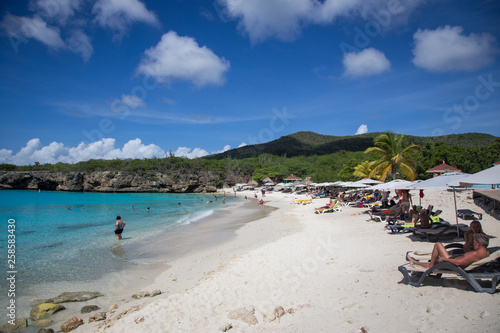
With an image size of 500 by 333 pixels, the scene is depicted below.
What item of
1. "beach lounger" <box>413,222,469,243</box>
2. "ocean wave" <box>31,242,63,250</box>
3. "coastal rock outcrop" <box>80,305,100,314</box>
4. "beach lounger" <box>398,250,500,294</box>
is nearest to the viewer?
"beach lounger" <box>398,250,500,294</box>

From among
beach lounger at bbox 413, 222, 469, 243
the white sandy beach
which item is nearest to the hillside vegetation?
beach lounger at bbox 413, 222, 469, 243

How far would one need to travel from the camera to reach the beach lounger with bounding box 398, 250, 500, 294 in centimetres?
383

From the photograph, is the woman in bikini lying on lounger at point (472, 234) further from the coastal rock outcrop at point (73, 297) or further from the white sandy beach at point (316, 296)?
the coastal rock outcrop at point (73, 297)

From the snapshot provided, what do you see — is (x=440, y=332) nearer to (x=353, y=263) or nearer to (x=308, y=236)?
(x=353, y=263)

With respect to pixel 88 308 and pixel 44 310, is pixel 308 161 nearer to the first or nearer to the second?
pixel 88 308

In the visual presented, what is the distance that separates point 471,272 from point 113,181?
85.4m

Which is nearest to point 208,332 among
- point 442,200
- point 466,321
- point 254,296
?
point 254,296

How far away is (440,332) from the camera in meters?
3.10

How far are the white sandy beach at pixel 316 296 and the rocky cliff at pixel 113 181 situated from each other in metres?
69.7

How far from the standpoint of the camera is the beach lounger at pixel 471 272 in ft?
12.6

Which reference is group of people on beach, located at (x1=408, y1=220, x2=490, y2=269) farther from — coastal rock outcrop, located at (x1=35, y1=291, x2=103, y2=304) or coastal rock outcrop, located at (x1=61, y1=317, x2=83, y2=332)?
coastal rock outcrop, located at (x1=35, y1=291, x2=103, y2=304)

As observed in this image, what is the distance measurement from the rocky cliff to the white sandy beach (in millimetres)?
69715

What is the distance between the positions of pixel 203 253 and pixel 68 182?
86929 mm

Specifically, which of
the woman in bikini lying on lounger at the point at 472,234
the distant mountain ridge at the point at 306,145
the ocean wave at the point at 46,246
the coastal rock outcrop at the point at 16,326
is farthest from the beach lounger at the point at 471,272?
the distant mountain ridge at the point at 306,145
